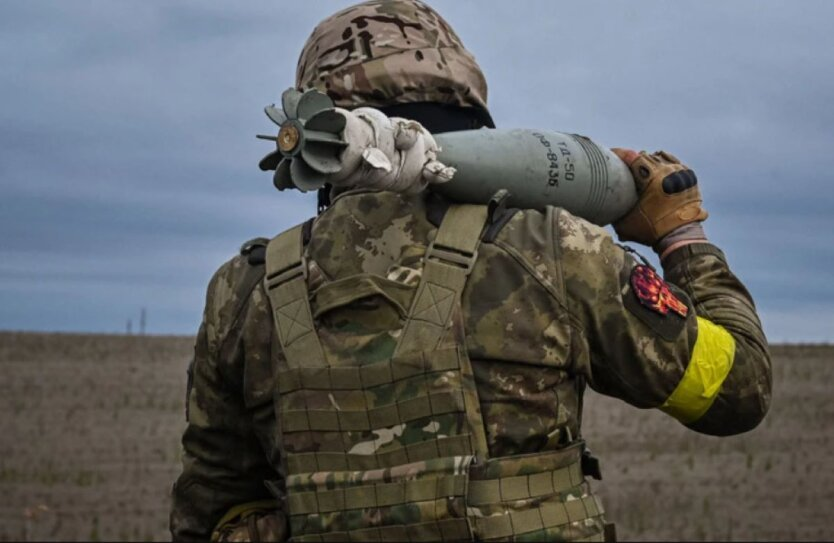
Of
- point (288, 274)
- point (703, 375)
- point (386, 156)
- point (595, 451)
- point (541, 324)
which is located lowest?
point (703, 375)

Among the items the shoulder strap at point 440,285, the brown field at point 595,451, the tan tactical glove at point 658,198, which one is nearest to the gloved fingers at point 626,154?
the tan tactical glove at point 658,198

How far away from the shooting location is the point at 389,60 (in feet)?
12.9

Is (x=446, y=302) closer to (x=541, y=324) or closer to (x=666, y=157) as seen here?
(x=541, y=324)

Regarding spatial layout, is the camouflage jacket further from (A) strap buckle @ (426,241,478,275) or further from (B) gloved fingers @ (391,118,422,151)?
(B) gloved fingers @ (391,118,422,151)

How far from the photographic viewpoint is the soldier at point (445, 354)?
3492 mm

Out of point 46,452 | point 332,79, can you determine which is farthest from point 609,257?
point 46,452

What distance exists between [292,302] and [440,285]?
0.43m

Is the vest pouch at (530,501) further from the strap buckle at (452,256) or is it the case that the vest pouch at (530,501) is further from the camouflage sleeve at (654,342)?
the strap buckle at (452,256)

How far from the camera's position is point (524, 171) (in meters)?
3.91

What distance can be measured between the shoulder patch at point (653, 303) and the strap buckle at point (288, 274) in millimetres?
864

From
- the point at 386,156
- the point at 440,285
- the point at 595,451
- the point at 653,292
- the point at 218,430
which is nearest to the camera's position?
the point at 386,156

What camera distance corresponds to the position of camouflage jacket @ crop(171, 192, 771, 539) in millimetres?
3520

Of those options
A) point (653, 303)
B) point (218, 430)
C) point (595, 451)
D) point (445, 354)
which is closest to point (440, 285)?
point (445, 354)

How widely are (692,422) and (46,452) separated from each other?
17116 mm
